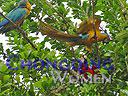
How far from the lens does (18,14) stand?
4992mm

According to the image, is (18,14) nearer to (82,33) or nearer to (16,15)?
(16,15)

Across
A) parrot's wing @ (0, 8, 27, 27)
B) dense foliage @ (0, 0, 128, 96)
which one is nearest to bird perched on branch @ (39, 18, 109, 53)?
dense foliage @ (0, 0, 128, 96)

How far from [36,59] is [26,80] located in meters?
0.27

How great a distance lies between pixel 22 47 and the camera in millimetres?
3742

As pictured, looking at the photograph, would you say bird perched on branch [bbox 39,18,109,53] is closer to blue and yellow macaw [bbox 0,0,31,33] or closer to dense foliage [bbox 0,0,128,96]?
Answer: dense foliage [bbox 0,0,128,96]

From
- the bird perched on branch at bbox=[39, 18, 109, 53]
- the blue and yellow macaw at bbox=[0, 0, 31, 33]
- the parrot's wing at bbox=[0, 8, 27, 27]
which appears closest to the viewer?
the bird perched on branch at bbox=[39, 18, 109, 53]

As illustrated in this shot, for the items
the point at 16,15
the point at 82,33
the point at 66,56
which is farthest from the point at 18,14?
the point at 82,33

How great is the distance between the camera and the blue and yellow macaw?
4.67 meters

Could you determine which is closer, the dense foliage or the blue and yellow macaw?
the dense foliage

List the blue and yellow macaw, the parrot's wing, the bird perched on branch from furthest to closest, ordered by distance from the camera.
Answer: the parrot's wing → the blue and yellow macaw → the bird perched on branch

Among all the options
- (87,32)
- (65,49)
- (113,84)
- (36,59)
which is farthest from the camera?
(65,49)

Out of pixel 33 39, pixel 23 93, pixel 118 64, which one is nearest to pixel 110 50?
pixel 118 64

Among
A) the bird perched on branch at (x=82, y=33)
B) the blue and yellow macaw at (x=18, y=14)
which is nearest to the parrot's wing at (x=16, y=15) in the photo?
the blue and yellow macaw at (x=18, y=14)

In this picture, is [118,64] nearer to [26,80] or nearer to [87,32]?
[87,32]
